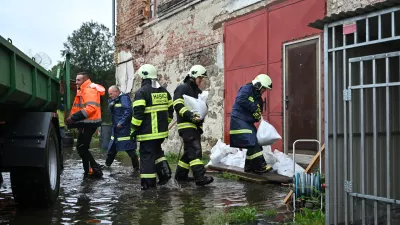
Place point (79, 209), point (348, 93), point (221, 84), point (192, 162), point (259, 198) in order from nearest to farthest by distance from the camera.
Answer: point (348, 93) < point (79, 209) < point (259, 198) < point (192, 162) < point (221, 84)

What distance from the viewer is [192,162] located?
22.9ft

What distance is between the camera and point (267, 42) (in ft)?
30.5

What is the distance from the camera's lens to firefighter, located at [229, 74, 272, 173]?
292 inches

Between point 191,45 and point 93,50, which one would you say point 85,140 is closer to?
point 191,45

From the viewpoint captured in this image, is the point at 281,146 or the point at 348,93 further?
the point at 281,146

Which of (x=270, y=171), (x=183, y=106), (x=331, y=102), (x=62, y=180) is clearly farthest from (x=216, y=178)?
(x=331, y=102)

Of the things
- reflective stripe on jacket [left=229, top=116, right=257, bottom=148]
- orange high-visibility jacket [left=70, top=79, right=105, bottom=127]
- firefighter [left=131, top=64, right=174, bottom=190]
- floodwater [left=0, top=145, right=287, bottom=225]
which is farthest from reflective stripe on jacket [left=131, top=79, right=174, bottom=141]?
orange high-visibility jacket [left=70, top=79, right=105, bottom=127]

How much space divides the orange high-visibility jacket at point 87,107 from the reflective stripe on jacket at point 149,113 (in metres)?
1.47

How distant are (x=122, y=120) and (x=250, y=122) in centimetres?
247

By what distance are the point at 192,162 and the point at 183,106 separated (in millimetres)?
838

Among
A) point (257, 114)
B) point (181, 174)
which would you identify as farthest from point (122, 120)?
point (257, 114)

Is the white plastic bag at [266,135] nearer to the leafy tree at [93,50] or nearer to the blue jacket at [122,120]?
the blue jacket at [122,120]

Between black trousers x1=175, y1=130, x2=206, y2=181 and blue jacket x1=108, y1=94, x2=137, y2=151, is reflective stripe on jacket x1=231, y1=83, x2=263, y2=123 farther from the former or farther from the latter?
blue jacket x1=108, y1=94, x2=137, y2=151

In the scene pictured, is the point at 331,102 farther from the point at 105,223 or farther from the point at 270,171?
the point at 270,171
